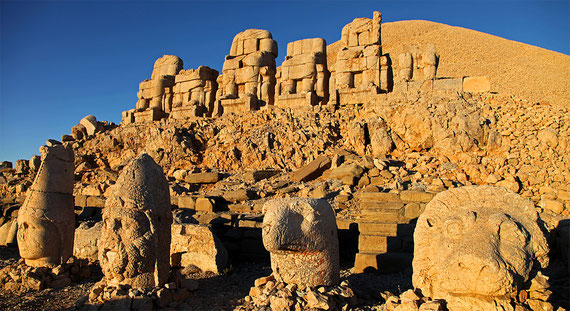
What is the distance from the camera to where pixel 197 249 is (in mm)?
5863

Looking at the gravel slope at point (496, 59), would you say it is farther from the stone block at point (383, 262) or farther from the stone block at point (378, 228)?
the stone block at point (383, 262)

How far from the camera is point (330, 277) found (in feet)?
13.9

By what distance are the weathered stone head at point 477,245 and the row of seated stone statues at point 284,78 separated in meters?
8.29

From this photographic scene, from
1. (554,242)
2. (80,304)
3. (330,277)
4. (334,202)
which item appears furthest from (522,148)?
(80,304)

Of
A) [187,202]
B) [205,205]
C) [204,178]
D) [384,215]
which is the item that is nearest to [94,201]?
[204,178]

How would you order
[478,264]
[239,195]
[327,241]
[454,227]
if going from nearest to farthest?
1. [478,264]
2. [454,227]
3. [327,241]
4. [239,195]

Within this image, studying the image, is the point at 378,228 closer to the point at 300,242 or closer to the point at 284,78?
the point at 300,242

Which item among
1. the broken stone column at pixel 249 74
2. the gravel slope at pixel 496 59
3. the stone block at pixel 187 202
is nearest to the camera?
the stone block at pixel 187 202

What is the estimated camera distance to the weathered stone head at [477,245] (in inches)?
121

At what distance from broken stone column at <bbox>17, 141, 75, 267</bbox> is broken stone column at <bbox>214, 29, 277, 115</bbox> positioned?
7.94 metres

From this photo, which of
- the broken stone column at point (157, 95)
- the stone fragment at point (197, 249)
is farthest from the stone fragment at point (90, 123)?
the stone fragment at point (197, 249)

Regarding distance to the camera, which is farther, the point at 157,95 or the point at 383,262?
the point at 157,95

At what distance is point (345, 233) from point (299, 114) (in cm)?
633

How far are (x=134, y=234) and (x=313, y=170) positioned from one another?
5990 mm
